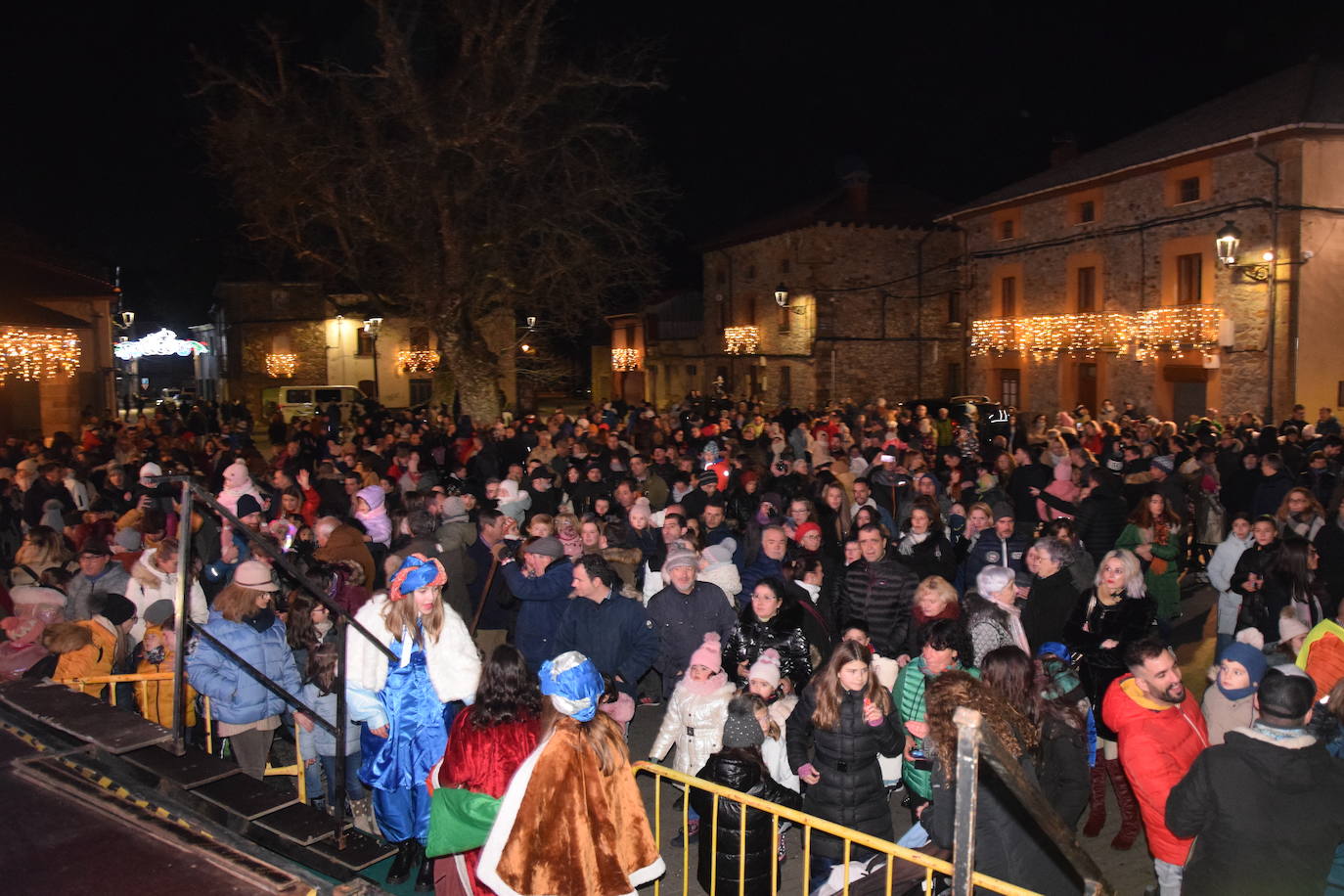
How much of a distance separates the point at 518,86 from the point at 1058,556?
20219 mm

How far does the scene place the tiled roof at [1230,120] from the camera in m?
21.0

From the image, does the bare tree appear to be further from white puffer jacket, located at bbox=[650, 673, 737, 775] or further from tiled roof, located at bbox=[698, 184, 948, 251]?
white puffer jacket, located at bbox=[650, 673, 737, 775]

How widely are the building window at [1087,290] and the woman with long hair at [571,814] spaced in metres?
26.9

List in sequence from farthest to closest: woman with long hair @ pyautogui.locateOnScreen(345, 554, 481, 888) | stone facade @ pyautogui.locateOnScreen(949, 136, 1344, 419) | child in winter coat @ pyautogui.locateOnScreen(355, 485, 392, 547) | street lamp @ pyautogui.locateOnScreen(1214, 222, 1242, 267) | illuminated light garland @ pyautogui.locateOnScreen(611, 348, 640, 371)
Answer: illuminated light garland @ pyautogui.locateOnScreen(611, 348, 640, 371) → stone facade @ pyautogui.locateOnScreen(949, 136, 1344, 419) → street lamp @ pyautogui.locateOnScreen(1214, 222, 1242, 267) → child in winter coat @ pyautogui.locateOnScreen(355, 485, 392, 547) → woman with long hair @ pyautogui.locateOnScreen(345, 554, 481, 888)

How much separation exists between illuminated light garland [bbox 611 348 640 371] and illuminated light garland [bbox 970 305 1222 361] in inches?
775

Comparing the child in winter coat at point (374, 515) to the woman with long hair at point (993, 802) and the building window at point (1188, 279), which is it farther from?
the building window at point (1188, 279)

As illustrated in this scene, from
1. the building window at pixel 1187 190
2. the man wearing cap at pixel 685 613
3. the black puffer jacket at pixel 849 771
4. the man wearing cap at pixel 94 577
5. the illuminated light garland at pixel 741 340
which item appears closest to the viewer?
the black puffer jacket at pixel 849 771

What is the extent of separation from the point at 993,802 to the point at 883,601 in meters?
2.98

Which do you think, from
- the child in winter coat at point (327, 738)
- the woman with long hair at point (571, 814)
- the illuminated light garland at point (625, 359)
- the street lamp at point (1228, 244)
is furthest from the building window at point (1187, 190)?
the illuminated light garland at point (625, 359)

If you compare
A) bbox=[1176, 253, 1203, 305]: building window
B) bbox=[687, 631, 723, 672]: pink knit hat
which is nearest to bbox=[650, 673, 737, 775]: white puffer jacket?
bbox=[687, 631, 723, 672]: pink knit hat

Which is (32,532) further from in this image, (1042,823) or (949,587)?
(1042,823)

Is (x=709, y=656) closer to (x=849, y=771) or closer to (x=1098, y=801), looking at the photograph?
(x=849, y=771)

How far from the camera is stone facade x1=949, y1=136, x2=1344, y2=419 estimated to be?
21.1 meters

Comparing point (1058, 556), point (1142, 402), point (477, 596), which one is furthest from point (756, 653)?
point (1142, 402)
